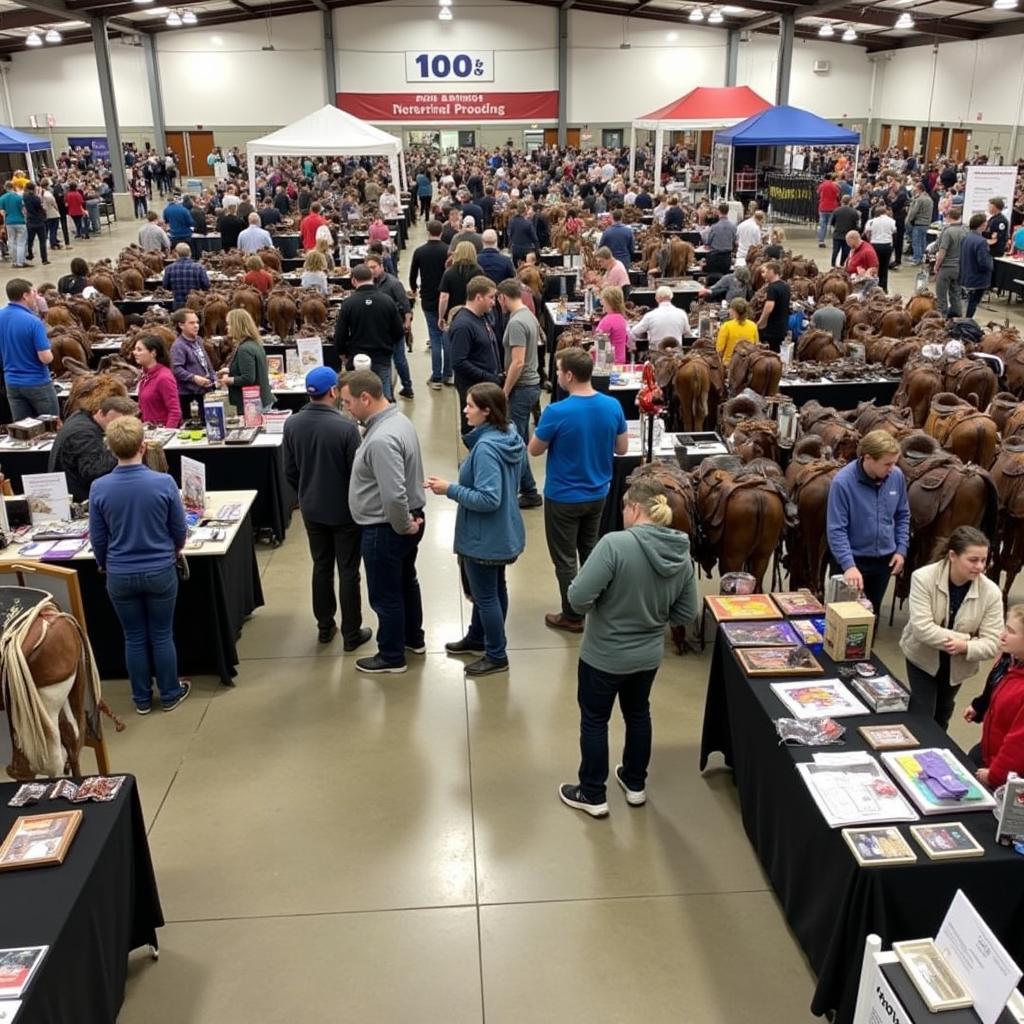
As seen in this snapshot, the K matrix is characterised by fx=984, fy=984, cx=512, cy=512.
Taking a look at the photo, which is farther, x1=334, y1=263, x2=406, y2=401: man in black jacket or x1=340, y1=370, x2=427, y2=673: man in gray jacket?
x1=334, y1=263, x2=406, y2=401: man in black jacket

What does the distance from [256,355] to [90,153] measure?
3386cm

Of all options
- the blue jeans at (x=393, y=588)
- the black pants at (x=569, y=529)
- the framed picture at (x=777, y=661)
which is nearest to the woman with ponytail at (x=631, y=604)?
the framed picture at (x=777, y=661)

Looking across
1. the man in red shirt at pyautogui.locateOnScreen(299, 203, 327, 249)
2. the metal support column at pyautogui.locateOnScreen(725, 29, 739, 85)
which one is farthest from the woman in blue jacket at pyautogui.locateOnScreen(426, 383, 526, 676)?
the metal support column at pyautogui.locateOnScreen(725, 29, 739, 85)

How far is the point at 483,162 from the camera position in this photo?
3138 cm

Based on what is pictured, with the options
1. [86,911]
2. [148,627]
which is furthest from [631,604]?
[148,627]

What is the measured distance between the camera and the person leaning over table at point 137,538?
4.95 metres

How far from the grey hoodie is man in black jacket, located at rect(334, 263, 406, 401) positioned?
5480mm

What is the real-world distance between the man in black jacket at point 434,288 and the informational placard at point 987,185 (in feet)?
34.1

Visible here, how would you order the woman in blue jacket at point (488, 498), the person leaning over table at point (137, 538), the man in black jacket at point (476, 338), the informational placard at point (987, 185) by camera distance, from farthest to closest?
the informational placard at point (987, 185)
the man in black jacket at point (476, 338)
the woman in blue jacket at point (488, 498)
the person leaning over table at point (137, 538)

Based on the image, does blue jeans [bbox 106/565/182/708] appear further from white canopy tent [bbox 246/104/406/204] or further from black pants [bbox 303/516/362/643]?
white canopy tent [bbox 246/104/406/204]

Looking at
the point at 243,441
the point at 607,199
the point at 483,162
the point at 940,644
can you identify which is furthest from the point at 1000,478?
the point at 483,162

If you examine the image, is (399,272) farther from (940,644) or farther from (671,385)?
(940,644)

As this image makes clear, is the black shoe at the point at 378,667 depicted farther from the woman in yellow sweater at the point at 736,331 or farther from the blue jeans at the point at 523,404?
the woman in yellow sweater at the point at 736,331

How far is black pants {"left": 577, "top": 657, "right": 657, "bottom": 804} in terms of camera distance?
4.21 meters
